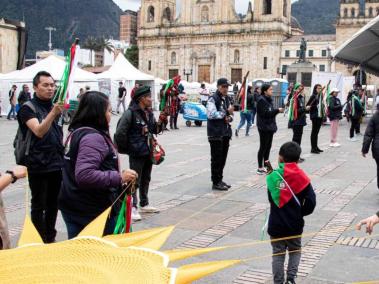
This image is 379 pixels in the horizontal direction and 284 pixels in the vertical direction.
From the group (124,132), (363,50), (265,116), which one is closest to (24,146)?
(124,132)

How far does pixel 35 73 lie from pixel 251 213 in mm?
21041

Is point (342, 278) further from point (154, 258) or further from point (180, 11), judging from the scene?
point (180, 11)

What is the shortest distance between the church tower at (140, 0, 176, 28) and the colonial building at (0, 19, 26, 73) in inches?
2012

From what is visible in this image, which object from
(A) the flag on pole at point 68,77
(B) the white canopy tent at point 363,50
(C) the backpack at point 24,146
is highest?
(B) the white canopy tent at point 363,50

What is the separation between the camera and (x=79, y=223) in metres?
3.70

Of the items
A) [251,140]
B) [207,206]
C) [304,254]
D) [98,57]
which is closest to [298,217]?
[304,254]

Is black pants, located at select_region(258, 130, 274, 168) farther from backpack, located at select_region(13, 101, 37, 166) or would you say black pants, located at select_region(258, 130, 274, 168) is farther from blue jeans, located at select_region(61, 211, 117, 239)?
blue jeans, located at select_region(61, 211, 117, 239)

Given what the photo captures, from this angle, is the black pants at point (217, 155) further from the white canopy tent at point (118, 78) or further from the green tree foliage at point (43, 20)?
the green tree foliage at point (43, 20)

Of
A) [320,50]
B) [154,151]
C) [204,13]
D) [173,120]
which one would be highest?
[204,13]

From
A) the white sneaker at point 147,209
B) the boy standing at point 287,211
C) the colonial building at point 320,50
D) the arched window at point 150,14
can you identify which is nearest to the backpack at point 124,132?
the white sneaker at point 147,209

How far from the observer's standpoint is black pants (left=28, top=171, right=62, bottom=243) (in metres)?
4.66

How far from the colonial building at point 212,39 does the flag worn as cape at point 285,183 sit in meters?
71.1

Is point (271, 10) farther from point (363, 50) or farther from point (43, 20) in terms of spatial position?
point (43, 20)

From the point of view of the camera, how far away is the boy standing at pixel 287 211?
399 centimetres
